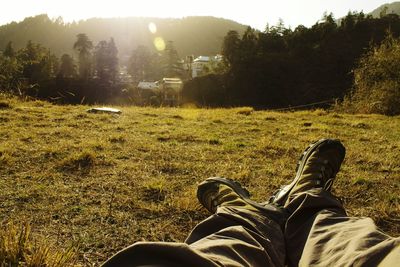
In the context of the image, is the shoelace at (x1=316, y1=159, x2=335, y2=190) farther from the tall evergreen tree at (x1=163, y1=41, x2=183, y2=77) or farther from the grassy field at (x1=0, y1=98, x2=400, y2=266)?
the tall evergreen tree at (x1=163, y1=41, x2=183, y2=77)

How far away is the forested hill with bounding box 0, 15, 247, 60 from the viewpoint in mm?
116713

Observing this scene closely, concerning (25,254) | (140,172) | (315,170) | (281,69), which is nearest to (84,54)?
(281,69)

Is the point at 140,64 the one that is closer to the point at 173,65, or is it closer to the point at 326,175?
the point at 173,65

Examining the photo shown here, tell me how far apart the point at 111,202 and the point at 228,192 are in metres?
0.71

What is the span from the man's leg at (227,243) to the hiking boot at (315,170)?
0.77 ft

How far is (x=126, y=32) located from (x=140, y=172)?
534ft

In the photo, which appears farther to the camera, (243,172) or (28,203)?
(243,172)

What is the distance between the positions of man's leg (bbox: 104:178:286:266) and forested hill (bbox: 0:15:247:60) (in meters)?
104

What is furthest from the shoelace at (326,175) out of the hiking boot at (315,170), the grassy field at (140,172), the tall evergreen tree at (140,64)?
the tall evergreen tree at (140,64)

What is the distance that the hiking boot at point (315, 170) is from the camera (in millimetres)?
2051

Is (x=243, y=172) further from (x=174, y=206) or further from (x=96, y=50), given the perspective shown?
(x=96, y=50)

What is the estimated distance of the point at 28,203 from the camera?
2150 millimetres

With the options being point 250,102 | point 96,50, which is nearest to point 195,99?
point 250,102

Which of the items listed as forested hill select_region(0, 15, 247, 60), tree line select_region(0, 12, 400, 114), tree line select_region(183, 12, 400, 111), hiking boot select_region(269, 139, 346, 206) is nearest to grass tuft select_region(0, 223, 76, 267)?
hiking boot select_region(269, 139, 346, 206)
